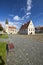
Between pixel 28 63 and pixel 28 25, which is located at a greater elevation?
pixel 28 25

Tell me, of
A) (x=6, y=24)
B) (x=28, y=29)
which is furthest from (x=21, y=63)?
(x=6, y=24)

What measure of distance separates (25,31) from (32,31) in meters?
3.71

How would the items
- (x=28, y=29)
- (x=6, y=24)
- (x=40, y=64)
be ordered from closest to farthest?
(x=40, y=64) → (x=28, y=29) → (x=6, y=24)

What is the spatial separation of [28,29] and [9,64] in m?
53.7

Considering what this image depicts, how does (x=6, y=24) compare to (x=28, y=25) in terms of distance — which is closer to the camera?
(x=28, y=25)

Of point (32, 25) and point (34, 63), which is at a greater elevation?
point (32, 25)

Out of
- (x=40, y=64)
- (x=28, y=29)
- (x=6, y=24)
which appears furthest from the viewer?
(x=6, y=24)

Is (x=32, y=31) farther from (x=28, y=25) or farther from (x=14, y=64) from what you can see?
(x=14, y=64)

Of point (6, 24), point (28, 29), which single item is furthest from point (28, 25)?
point (6, 24)

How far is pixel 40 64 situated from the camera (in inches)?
270

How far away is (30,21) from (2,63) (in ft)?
183

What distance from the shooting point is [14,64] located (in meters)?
6.88

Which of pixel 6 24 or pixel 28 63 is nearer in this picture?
pixel 28 63

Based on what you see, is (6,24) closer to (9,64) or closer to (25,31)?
A: (25,31)
